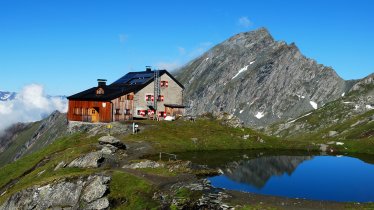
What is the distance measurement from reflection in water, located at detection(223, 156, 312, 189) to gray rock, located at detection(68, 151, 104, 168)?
55.2ft

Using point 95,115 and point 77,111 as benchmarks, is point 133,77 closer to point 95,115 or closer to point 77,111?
point 77,111

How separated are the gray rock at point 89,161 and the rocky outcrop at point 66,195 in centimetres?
731

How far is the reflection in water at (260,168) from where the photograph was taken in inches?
2005

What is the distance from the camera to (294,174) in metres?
54.7

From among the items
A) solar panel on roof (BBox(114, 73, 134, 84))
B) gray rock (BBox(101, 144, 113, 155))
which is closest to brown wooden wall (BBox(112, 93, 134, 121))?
solar panel on roof (BBox(114, 73, 134, 84))

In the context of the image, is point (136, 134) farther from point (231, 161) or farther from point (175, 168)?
point (175, 168)

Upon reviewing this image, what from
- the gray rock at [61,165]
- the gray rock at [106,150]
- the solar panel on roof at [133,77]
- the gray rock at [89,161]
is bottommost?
the gray rock at [61,165]

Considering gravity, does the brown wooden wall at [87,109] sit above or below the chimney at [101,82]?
below

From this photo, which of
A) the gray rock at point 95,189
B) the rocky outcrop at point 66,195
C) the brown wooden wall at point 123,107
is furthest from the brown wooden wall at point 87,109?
the gray rock at point 95,189

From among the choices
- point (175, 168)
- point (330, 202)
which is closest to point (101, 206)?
point (175, 168)

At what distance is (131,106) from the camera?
332 ft

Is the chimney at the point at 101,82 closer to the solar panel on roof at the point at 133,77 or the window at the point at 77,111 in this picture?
the solar panel on roof at the point at 133,77

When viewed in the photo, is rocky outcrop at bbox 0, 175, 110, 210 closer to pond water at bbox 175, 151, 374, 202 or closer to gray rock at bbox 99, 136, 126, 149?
pond water at bbox 175, 151, 374, 202

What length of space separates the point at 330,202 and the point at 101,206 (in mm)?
21774
